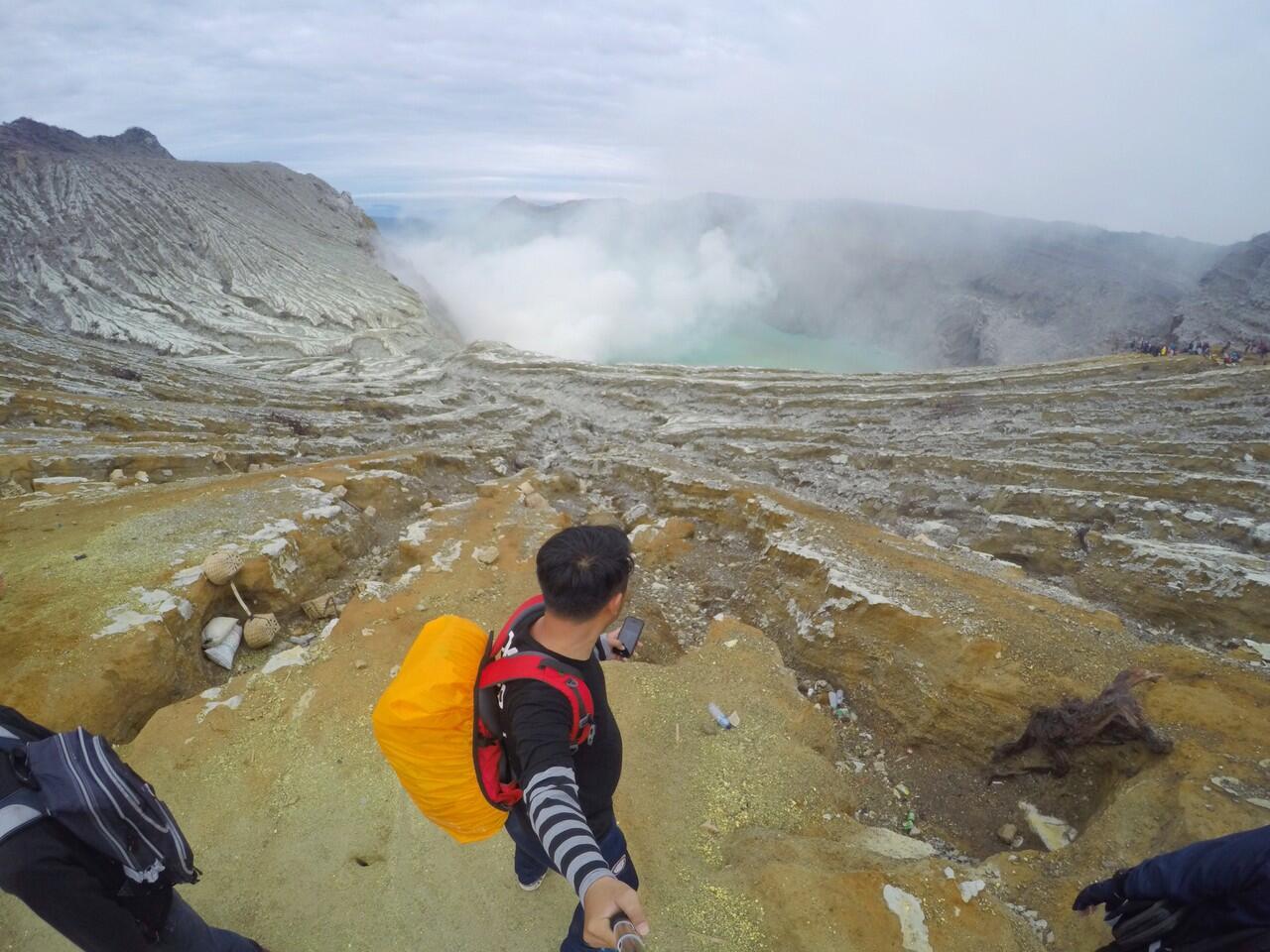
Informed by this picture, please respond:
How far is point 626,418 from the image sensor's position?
21547 mm

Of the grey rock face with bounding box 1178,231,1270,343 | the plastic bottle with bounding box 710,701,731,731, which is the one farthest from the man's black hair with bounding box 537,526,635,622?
the grey rock face with bounding box 1178,231,1270,343

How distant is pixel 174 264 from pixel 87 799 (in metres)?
40.2

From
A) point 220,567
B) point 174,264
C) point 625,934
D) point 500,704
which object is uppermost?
point 174,264

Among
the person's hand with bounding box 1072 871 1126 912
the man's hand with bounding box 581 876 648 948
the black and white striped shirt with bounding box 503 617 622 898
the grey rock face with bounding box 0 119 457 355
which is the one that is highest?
the grey rock face with bounding box 0 119 457 355

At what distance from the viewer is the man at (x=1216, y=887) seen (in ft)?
7.34

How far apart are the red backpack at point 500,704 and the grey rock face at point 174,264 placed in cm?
3020

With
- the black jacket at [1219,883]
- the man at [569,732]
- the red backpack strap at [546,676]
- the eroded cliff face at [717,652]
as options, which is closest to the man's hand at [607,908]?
the man at [569,732]

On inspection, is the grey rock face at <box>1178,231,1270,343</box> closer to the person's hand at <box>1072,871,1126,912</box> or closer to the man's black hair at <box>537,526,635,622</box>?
the person's hand at <box>1072,871,1126,912</box>

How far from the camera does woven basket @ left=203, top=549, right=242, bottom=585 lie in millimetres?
6598

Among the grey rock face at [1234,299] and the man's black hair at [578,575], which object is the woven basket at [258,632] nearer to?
the man's black hair at [578,575]

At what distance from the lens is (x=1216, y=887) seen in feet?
7.73

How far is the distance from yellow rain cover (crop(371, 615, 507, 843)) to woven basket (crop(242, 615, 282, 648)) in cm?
519

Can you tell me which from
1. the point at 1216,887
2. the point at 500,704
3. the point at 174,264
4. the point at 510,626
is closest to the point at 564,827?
the point at 500,704

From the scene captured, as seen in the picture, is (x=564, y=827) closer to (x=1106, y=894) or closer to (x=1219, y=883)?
(x=1219, y=883)
